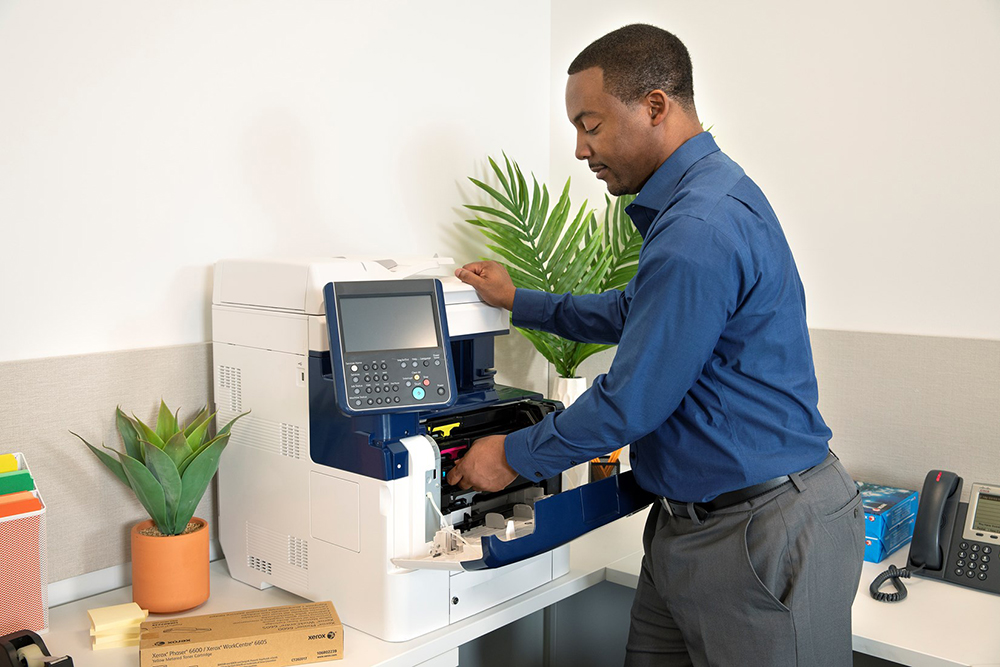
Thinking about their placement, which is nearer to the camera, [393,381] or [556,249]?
[393,381]

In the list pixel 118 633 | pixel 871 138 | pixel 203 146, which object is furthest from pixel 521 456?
pixel 871 138

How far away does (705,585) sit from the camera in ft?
4.78

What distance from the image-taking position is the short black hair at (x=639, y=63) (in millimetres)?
1489

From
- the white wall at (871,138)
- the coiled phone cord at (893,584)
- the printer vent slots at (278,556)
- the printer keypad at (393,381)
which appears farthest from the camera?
the white wall at (871,138)

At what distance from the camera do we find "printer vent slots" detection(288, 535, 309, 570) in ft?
5.39

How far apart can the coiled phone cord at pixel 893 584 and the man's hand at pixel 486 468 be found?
0.85 meters

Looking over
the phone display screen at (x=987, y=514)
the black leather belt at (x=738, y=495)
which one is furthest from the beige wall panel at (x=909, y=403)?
the black leather belt at (x=738, y=495)

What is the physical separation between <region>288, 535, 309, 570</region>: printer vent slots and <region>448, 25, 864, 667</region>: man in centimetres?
38

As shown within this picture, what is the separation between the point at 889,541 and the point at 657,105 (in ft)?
4.01

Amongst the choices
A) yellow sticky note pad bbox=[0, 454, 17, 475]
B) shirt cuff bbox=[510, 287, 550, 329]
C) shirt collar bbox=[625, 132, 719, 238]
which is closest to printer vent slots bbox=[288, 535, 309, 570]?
yellow sticky note pad bbox=[0, 454, 17, 475]

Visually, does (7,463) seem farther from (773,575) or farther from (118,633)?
(773,575)

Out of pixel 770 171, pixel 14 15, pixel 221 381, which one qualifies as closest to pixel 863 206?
pixel 770 171

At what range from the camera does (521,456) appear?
4.96 feet

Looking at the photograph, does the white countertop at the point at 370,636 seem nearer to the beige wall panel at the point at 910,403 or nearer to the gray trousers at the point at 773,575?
the gray trousers at the point at 773,575
